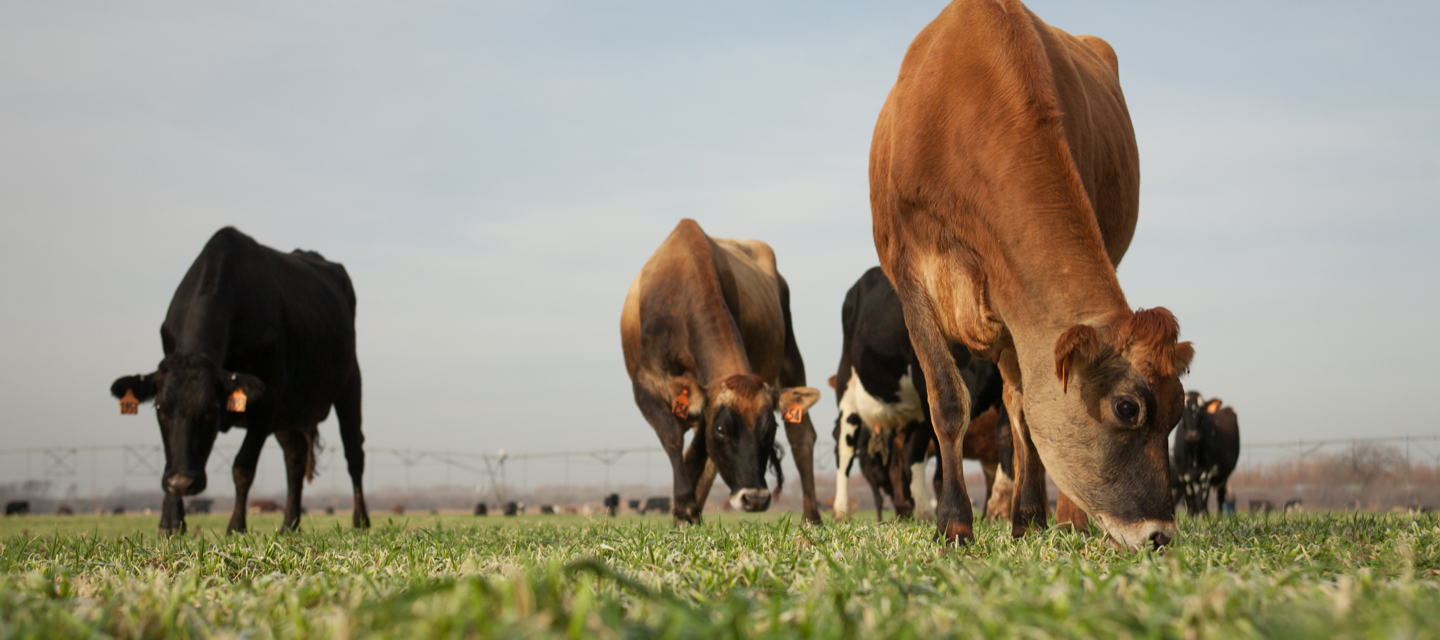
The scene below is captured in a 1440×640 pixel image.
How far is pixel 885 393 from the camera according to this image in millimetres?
10328

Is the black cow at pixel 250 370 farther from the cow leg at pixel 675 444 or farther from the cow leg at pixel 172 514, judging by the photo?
the cow leg at pixel 675 444

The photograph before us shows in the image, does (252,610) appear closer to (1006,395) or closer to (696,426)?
(1006,395)

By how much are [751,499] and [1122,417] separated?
14.9 ft

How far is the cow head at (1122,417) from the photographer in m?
3.64

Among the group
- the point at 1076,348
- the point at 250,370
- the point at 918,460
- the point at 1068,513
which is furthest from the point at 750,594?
the point at 918,460

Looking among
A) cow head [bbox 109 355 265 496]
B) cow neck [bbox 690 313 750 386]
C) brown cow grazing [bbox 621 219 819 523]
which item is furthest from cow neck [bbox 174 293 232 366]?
cow neck [bbox 690 313 750 386]

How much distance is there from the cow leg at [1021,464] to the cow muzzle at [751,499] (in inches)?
119

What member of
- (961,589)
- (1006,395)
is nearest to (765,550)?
(961,589)

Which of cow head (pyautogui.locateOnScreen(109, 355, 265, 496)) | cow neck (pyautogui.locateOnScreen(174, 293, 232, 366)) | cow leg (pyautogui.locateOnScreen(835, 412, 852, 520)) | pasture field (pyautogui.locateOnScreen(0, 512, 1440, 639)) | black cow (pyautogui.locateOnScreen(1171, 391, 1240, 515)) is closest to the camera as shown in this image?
pasture field (pyautogui.locateOnScreen(0, 512, 1440, 639))

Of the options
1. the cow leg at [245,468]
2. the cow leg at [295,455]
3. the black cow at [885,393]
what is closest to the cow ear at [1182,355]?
the black cow at [885,393]

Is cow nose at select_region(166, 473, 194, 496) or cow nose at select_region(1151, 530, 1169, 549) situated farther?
cow nose at select_region(166, 473, 194, 496)

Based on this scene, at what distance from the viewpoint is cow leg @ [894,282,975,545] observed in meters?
4.06

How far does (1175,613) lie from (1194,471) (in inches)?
604

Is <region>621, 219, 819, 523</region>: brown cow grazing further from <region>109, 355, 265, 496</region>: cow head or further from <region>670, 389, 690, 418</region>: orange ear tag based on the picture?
<region>109, 355, 265, 496</region>: cow head
